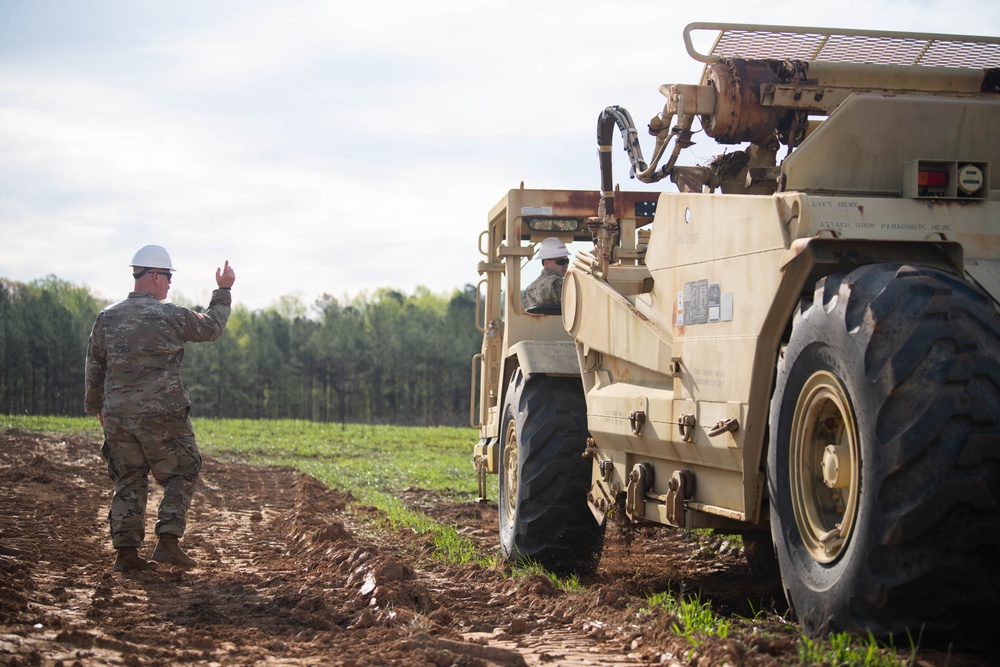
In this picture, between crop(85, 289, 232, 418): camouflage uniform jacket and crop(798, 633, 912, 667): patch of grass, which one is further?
crop(85, 289, 232, 418): camouflage uniform jacket

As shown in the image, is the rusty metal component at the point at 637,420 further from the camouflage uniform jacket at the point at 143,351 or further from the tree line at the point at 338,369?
the tree line at the point at 338,369

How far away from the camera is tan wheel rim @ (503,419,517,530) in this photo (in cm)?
794

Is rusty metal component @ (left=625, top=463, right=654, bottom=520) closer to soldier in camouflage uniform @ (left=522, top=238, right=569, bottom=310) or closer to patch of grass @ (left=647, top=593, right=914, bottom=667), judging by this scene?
patch of grass @ (left=647, top=593, right=914, bottom=667)

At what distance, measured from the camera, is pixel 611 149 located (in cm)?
698

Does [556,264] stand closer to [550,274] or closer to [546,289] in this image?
[550,274]

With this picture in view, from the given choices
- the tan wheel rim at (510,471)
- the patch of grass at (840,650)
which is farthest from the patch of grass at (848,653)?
the tan wheel rim at (510,471)

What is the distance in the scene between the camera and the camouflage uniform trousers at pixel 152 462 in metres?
7.29

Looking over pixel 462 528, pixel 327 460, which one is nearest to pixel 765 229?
pixel 462 528

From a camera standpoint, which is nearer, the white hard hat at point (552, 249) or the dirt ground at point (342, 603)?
the dirt ground at point (342, 603)

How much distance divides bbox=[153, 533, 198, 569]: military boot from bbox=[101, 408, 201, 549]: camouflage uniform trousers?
0.17ft

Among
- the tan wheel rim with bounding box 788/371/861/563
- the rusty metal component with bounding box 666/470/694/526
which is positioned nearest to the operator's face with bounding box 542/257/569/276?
the rusty metal component with bounding box 666/470/694/526

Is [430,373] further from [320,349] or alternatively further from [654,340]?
[654,340]

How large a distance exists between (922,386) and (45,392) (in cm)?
7219

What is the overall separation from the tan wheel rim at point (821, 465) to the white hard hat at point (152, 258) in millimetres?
5108
